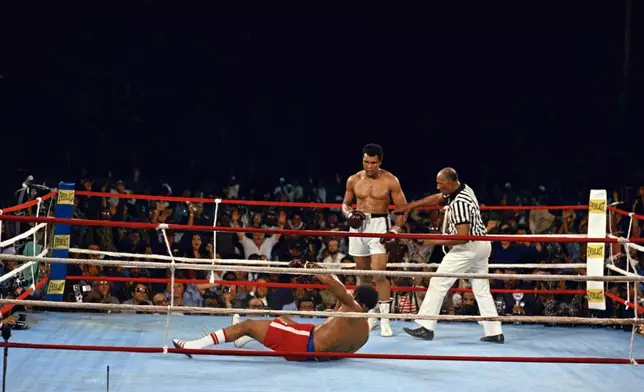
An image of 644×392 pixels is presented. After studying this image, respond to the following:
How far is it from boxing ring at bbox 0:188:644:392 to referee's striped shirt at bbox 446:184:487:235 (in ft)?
2.44

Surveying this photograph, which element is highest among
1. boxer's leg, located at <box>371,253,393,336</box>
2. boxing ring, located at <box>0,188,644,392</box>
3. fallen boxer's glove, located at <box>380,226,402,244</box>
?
fallen boxer's glove, located at <box>380,226,402,244</box>

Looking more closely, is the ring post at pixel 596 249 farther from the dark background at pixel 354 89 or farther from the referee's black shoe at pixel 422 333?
the dark background at pixel 354 89

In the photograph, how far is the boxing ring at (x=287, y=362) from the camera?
14.0 ft

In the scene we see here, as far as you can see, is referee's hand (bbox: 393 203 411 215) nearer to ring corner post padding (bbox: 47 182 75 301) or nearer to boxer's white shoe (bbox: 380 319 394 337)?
boxer's white shoe (bbox: 380 319 394 337)

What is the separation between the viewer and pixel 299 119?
11633 millimetres

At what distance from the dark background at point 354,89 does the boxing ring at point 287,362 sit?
16.5 ft

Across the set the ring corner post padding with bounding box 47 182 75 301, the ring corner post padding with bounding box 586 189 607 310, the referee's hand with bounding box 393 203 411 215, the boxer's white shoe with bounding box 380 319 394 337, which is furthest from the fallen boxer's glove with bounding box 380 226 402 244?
the ring corner post padding with bounding box 47 182 75 301

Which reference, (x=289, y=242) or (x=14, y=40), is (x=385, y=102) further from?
(x=14, y=40)

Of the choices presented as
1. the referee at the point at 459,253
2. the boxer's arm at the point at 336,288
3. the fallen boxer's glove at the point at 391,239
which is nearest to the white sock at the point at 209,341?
the boxer's arm at the point at 336,288

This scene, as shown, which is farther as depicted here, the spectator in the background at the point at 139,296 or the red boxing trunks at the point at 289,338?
the spectator in the background at the point at 139,296

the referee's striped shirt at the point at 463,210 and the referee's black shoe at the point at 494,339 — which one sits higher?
the referee's striped shirt at the point at 463,210

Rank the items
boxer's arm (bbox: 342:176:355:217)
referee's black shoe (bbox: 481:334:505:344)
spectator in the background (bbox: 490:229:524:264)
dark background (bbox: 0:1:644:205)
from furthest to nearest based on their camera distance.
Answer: dark background (bbox: 0:1:644:205) < spectator in the background (bbox: 490:229:524:264) < boxer's arm (bbox: 342:176:355:217) < referee's black shoe (bbox: 481:334:505:344)

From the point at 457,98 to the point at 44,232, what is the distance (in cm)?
634

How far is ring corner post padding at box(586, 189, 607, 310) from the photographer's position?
20.7 feet
